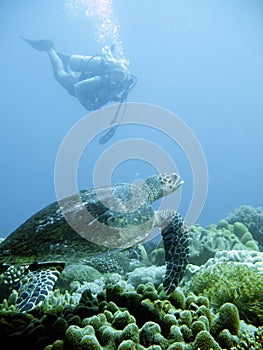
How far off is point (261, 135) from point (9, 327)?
7750 centimetres

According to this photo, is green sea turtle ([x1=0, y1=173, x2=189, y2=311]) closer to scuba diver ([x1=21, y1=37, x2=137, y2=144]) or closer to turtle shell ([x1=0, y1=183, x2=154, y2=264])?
turtle shell ([x1=0, y1=183, x2=154, y2=264])

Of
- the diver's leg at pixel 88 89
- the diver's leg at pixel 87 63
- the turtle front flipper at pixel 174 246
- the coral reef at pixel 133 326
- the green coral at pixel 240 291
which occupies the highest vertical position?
the diver's leg at pixel 87 63

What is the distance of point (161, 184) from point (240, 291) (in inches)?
76.3

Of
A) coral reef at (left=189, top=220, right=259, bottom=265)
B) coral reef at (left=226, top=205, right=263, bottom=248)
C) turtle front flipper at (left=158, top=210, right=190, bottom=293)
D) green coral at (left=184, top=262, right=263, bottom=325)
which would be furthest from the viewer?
coral reef at (left=226, top=205, right=263, bottom=248)

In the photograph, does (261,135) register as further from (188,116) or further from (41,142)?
(41,142)

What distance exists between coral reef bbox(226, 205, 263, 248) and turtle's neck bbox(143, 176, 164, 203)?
4.49 m

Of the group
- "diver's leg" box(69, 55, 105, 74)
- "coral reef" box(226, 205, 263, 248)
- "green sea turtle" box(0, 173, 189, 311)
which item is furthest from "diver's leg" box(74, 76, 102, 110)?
"green sea turtle" box(0, 173, 189, 311)

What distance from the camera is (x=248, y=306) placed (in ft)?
8.80

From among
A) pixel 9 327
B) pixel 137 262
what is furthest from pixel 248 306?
pixel 137 262

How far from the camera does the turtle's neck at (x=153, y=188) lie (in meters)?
4.06

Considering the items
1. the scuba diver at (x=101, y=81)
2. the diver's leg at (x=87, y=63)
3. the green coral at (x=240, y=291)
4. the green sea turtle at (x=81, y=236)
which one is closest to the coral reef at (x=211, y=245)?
the green sea turtle at (x=81, y=236)

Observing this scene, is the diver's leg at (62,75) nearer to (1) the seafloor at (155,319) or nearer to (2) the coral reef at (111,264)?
(2) the coral reef at (111,264)

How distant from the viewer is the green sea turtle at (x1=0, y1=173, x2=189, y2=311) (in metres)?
3.00

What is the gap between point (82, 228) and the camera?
10.2 ft
